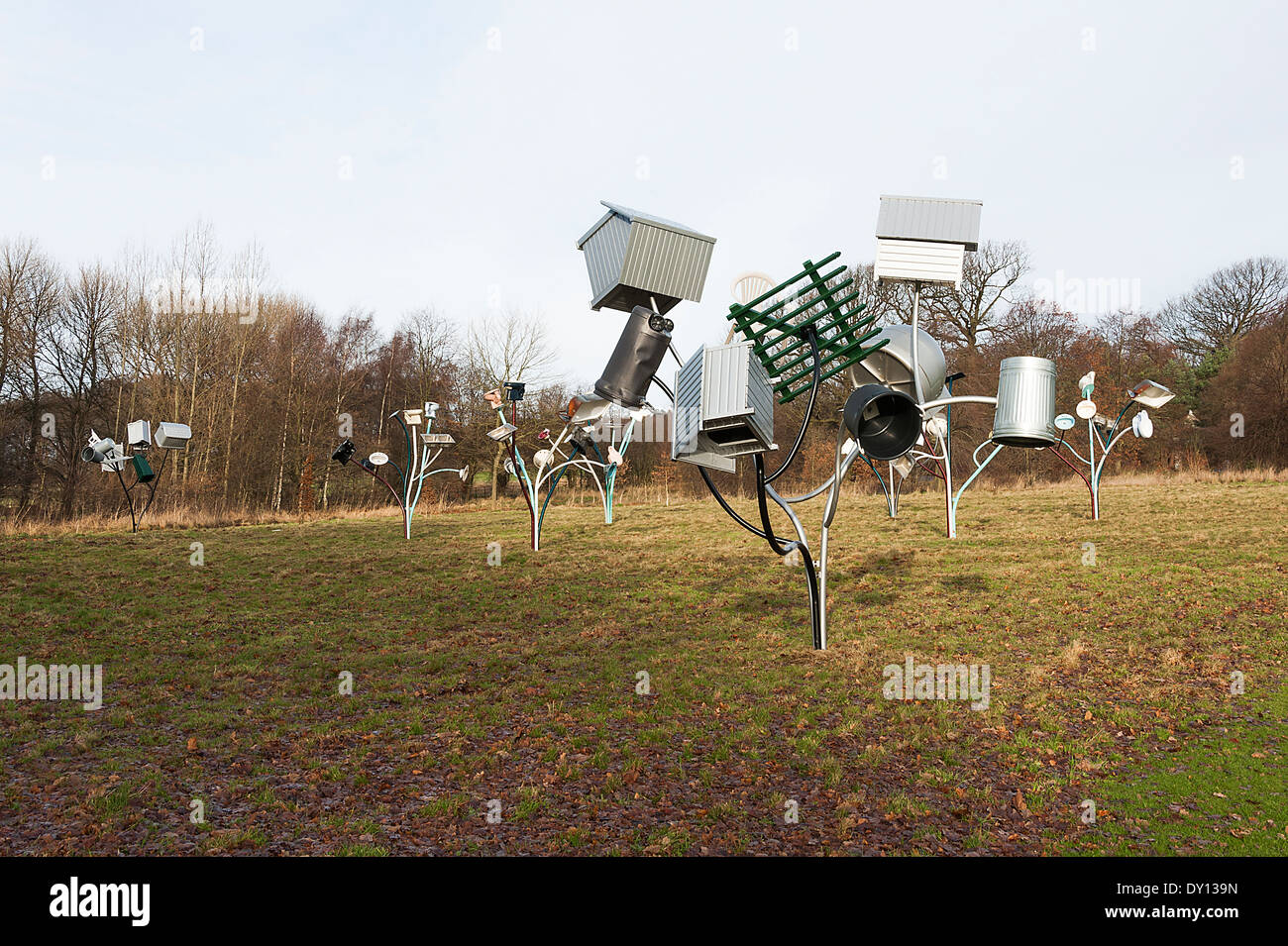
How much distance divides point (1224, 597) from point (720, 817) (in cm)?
770

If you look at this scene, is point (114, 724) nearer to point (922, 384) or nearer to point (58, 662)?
point (58, 662)

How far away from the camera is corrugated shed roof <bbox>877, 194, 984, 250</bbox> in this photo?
6082 mm

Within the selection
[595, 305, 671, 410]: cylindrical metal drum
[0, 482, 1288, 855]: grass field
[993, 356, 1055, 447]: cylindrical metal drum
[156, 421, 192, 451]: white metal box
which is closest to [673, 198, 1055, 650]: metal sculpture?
[993, 356, 1055, 447]: cylindrical metal drum

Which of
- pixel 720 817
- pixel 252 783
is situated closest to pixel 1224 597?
pixel 720 817

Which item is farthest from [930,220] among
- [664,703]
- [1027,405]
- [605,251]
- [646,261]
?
[664,703]

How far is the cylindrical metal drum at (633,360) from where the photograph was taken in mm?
5090

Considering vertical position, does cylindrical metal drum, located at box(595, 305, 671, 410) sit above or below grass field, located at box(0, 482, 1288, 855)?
above

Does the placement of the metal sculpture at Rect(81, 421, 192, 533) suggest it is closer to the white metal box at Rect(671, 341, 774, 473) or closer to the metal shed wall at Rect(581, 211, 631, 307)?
the metal shed wall at Rect(581, 211, 631, 307)

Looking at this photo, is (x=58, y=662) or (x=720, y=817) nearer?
(x=720, y=817)

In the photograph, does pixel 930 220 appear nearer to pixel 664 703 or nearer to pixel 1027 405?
pixel 1027 405

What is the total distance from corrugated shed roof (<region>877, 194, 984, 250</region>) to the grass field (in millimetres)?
3830

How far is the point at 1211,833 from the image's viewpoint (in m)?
4.63

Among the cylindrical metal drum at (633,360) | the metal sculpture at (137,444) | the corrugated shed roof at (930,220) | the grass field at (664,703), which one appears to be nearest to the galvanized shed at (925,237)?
the corrugated shed roof at (930,220)

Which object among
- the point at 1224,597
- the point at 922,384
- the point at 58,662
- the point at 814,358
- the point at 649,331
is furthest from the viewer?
the point at 1224,597
